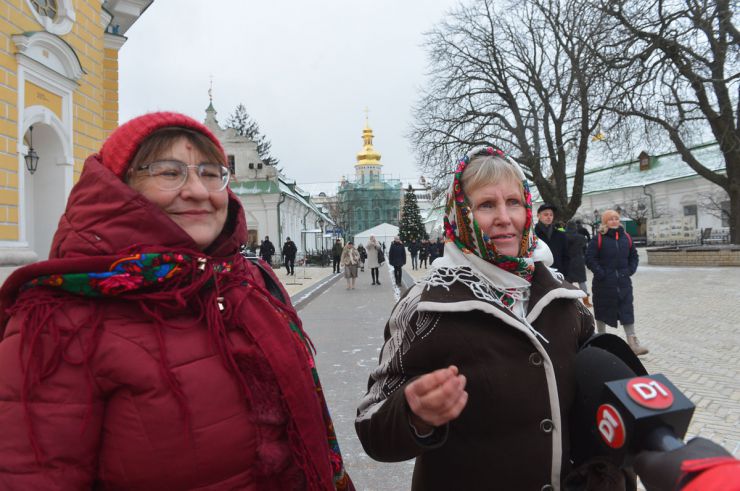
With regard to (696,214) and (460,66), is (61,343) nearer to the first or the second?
(460,66)

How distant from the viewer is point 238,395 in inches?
54.7

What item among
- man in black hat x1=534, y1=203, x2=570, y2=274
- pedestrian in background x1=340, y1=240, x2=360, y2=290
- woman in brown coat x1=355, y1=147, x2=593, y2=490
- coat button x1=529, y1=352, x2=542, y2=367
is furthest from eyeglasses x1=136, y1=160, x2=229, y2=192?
pedestrian in background x1=340, y1=240, x2=360, y2=290

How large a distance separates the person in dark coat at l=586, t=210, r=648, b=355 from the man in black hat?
1.43 metres

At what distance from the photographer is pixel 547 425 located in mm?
1613

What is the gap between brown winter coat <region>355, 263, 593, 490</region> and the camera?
161cm

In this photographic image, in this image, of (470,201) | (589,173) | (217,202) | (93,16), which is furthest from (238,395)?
(589,173)

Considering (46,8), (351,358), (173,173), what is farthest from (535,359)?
(46,8)

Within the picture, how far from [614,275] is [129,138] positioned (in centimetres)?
656

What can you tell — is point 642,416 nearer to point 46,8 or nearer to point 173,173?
point 173,173

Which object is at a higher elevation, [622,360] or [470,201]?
[470,201]

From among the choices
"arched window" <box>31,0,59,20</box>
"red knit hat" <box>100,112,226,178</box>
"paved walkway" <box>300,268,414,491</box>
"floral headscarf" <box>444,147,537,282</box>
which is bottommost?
"paved walkway" <box>300,268,414,491</box>

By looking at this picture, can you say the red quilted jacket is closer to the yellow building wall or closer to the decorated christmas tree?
the yellow building wall

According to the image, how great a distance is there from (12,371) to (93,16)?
42.1ft

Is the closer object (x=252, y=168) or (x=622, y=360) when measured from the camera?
(x=622, y=360)
